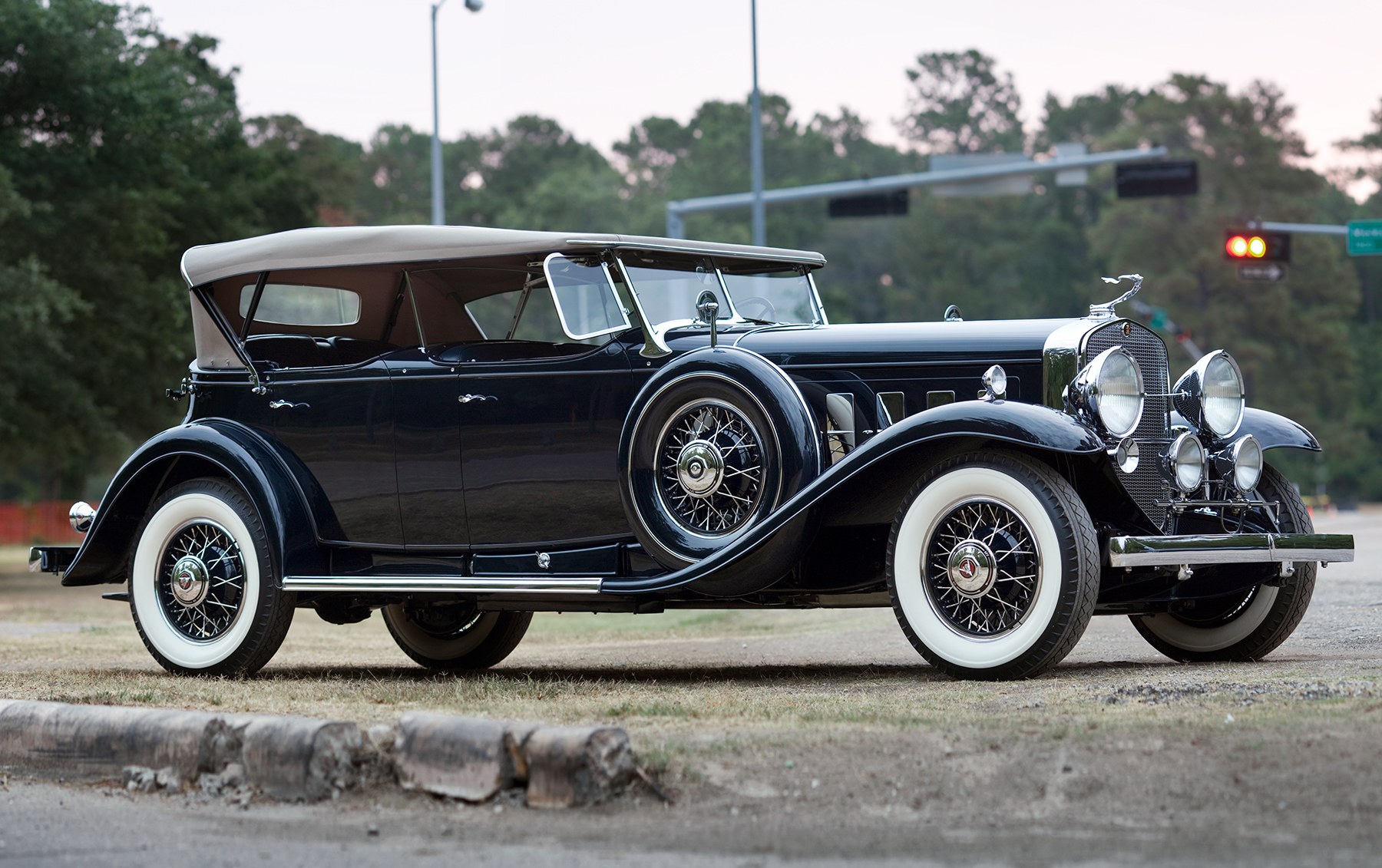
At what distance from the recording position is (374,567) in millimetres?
8047

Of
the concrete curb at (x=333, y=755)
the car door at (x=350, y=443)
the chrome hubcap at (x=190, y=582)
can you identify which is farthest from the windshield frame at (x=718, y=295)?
the concrete curb at (x=333, y=755)

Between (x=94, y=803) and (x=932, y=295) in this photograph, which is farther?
(x=932, y=295)

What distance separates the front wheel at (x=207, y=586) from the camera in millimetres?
8039

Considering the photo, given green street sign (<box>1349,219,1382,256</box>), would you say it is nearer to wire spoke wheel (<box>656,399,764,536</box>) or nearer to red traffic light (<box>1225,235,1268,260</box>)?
red traffic light (<box>1225,235,1268,260</box>)

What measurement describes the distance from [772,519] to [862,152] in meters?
101

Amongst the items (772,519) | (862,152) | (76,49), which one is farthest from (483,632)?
(862,152)

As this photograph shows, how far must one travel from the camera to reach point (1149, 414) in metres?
7.18

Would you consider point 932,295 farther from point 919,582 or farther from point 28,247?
point 919,582

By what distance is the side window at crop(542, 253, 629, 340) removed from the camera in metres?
7.58

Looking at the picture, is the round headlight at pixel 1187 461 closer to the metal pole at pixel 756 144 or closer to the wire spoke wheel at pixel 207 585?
the wire spoke wheel at pixel 207 585

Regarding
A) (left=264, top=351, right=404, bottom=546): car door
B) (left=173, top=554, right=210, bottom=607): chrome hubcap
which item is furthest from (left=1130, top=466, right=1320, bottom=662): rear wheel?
(left=173, top=554, right=210, bottom=607): chrome hubcap

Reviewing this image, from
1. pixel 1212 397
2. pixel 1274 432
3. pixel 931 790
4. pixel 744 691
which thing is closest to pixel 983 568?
pixel 744 691

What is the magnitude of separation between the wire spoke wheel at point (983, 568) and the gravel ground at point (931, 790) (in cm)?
29

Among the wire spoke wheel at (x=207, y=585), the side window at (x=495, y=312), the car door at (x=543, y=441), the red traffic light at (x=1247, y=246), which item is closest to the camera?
the car door at (x=543, y=441)
